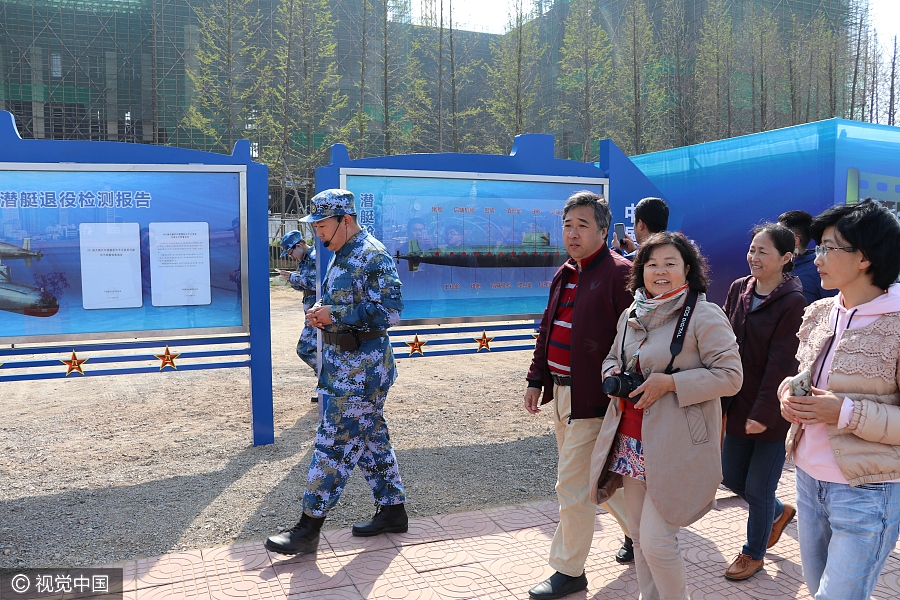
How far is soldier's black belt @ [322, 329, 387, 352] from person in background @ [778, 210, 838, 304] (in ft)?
7.83

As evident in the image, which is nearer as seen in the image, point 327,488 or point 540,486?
point 327,488

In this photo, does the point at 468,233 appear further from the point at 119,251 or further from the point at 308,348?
the point at 119,251

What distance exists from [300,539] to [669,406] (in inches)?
81.8

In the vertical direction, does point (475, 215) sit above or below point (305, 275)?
above

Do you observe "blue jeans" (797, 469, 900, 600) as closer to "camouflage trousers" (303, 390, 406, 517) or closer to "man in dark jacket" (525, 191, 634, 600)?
"man in dark jacket" (525, 191, 634, 600)

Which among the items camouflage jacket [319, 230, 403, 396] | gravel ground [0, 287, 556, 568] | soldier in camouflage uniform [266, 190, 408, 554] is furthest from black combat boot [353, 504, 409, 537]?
camouflage jacket [319, 230, 403, 396]

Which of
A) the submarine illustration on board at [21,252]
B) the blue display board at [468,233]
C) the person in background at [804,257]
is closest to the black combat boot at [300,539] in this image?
the blue display board at [468,233]

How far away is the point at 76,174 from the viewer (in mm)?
4957

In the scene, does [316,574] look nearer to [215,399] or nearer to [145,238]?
[145,238]

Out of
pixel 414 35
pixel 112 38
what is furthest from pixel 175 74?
pixel 414 35

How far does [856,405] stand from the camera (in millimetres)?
2018

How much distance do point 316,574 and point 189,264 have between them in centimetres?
284

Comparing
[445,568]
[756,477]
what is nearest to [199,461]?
[445,568]

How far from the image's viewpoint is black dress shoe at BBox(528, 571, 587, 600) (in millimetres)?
3137
